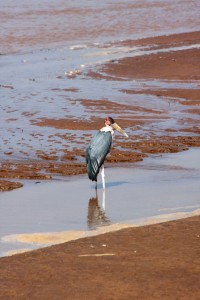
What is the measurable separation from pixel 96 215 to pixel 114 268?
3.04 meters

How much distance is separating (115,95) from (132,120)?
3534 mm

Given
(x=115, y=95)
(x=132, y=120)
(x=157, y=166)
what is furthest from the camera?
(x=115, y=95)

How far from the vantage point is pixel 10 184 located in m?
13.3

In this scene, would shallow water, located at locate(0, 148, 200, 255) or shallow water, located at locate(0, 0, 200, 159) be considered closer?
shallow water, located at locate(0, 148, 200, 255)

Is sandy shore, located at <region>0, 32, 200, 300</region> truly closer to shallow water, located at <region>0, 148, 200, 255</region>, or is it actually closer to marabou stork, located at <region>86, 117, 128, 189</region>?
shallow water, located at <region>0, 148, 200, 255</region>

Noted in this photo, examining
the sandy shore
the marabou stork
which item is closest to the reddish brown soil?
the sandy shore

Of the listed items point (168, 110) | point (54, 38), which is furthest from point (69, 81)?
point (54, 38)

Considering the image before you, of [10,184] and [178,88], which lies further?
[178,88]

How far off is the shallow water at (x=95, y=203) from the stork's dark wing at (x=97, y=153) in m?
0.28

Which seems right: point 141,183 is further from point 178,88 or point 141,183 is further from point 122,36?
point 122,36

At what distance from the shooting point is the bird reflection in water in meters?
10.9

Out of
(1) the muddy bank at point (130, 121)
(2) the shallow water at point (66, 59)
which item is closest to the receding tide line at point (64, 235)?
(1) the muddy bank at point (130, 121)

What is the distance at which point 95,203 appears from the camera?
40.3 feet

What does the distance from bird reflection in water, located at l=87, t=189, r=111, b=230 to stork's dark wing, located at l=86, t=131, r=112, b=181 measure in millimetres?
682
